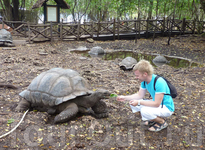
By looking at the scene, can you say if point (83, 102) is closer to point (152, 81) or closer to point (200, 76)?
point (152, 81)

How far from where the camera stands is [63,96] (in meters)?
3.30

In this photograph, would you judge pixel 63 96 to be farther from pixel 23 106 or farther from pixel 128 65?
pixel 128 65

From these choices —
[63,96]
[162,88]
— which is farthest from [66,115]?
[162,88]

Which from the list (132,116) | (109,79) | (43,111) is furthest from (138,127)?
(109,79)

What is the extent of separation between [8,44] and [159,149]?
11.0 metres

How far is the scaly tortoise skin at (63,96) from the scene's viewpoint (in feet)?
10.8

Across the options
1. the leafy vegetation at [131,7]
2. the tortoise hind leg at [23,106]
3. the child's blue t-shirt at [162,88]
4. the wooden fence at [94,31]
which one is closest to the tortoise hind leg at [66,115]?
the tortoise hind leg at [23,106]

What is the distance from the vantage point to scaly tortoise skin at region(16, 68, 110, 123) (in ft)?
10.8

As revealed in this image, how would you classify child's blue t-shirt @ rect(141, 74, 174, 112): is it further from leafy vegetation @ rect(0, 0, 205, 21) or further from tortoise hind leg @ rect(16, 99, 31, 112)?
leafy vegetation @ rect(0, 0, 205, 21)

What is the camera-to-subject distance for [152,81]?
296 centimetres

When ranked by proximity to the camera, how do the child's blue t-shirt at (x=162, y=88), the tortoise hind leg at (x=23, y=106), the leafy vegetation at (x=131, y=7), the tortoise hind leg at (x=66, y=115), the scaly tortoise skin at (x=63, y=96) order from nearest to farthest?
the child's blue t-shirt at (x=162, y=88) < the tortoise hind leg at (x=66, y=115) < the scaly tortoise skin at (x=63, y=96) < the tortoise hind leg at (x=23, y=106) < the leafy vegetation at (x=131, y=7)

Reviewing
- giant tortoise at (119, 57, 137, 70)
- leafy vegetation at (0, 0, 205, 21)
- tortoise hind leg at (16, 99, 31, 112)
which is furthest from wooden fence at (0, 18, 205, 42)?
tortoise hind leg at (16, 99, 31, 112)

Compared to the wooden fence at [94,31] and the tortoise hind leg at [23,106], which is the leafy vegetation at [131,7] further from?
the tortoise hind leg at [23,106]

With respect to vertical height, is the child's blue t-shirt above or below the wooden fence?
below
